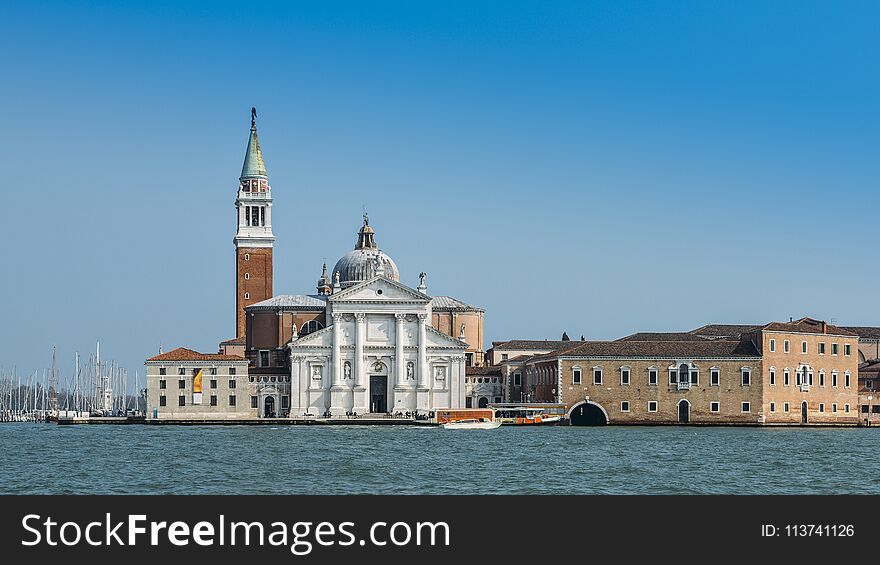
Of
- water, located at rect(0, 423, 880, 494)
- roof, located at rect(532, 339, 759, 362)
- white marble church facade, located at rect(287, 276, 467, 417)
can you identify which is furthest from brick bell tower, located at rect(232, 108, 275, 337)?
water, located at rect(0, 423, 880, 494)

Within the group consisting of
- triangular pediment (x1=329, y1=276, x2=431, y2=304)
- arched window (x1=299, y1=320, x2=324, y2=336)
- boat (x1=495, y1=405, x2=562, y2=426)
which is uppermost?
triangular pediment (x1=329, y1=276, x2=431, y2=304)

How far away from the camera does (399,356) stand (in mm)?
77312

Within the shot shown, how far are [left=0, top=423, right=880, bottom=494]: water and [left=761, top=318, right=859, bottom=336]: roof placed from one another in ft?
32.9

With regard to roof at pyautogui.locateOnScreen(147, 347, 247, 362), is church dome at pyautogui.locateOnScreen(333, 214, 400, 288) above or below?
above

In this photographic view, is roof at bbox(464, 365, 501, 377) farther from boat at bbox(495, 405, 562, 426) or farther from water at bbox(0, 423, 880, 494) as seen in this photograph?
water at bbox(0, 423, 880, 494)

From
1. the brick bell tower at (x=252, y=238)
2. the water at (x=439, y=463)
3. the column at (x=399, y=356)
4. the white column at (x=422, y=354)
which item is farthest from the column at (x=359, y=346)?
the brick bell tower at (x=252, y=238)

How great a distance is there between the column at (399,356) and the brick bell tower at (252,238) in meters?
19.5

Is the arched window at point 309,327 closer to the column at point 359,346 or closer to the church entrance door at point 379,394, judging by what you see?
the column at point 359,346

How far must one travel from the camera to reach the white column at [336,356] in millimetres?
77125

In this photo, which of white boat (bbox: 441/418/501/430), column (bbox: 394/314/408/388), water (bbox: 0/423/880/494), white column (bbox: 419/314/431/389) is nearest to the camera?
water (bbox: 0/423/880/494)

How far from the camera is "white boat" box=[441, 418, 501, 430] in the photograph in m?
70.2

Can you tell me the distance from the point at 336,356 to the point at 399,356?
328cm
